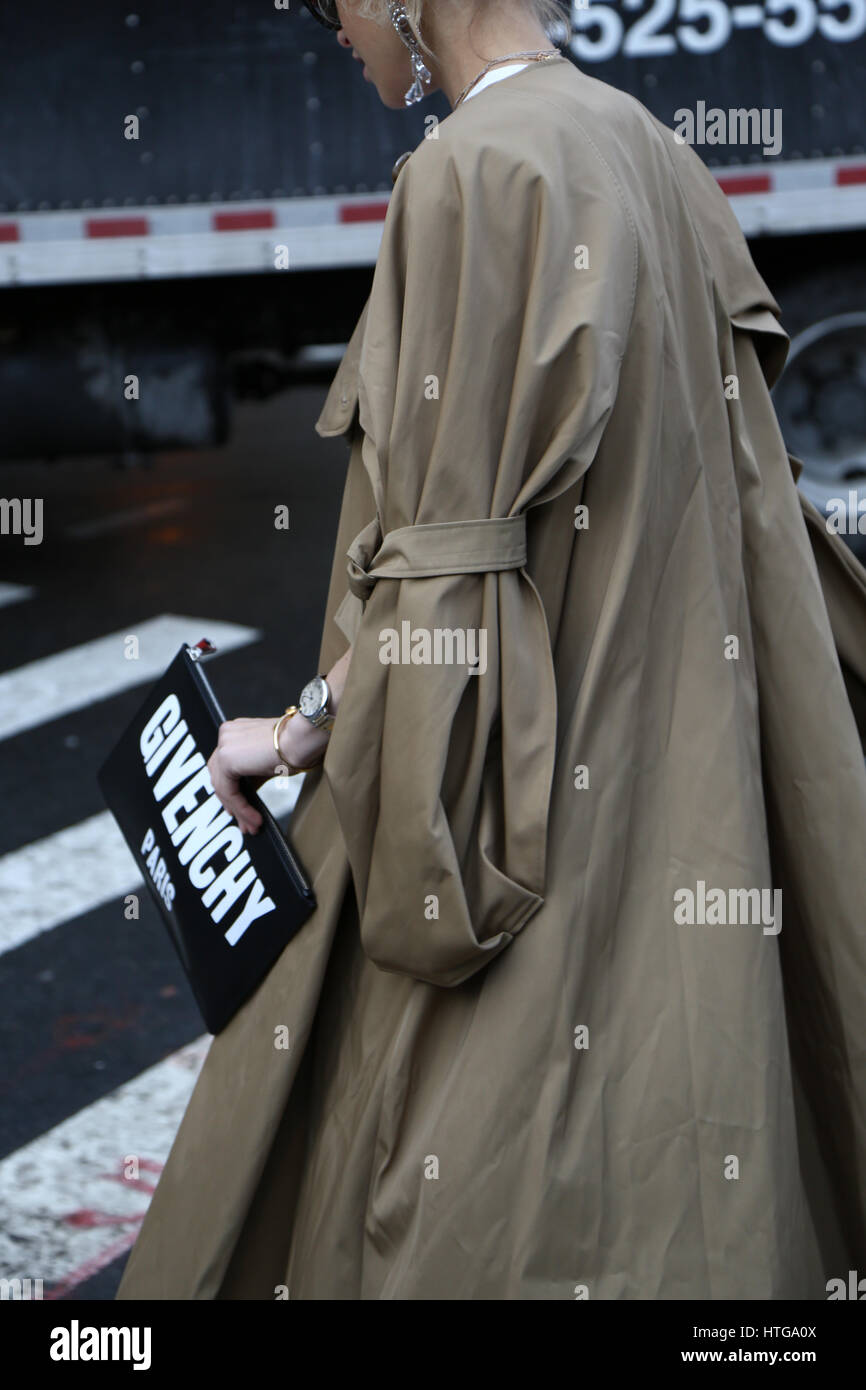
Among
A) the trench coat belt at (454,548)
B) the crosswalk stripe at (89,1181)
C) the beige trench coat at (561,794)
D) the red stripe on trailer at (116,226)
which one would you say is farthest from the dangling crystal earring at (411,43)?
the red stripe on trailer at (116,226)

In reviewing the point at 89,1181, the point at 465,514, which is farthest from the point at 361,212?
the point at 465,514

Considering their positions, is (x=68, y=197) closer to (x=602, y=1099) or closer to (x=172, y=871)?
(x=172, y=871)

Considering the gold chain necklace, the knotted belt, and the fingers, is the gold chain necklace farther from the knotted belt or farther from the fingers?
the fingers

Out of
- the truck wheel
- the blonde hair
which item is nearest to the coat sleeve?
the blonde hair

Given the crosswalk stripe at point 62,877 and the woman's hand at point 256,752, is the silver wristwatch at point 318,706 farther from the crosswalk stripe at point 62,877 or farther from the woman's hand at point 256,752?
the crosswalk stripe at point 62,877

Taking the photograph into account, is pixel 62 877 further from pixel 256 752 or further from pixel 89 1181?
pixel 256 752

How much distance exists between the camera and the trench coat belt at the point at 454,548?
5.06ft

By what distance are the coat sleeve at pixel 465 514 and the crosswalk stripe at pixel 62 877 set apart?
239 centimetres

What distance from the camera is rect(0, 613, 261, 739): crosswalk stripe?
555cm

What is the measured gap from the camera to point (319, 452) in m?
8.99

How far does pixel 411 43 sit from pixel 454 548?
0.61 meters

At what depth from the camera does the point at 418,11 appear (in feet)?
5.53

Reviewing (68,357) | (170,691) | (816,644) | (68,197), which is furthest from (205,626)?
(816,644)

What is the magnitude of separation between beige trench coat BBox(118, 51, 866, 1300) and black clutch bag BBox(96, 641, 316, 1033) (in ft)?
0.16
